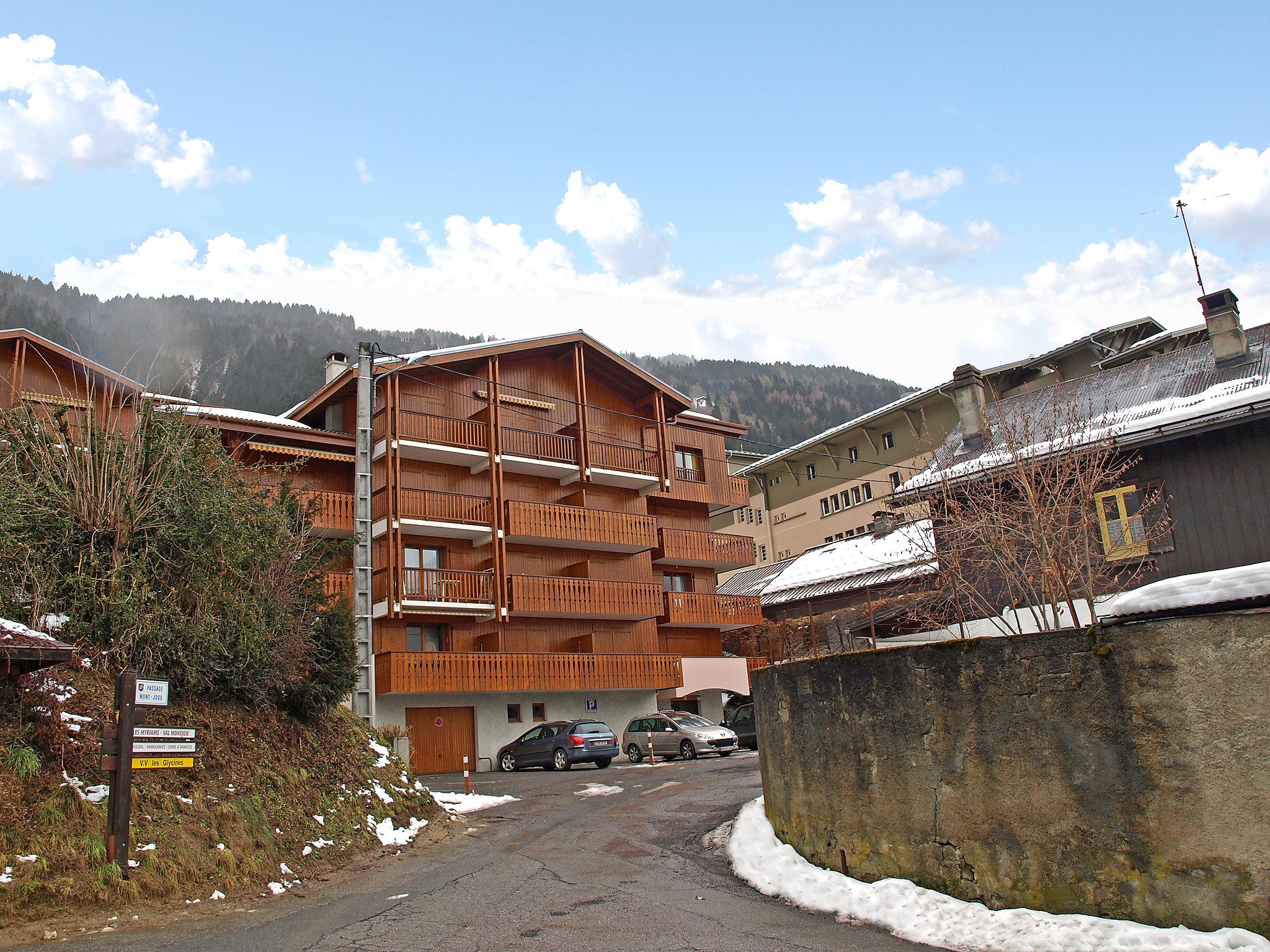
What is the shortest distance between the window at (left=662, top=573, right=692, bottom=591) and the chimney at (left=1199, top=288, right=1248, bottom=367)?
21.6 meters

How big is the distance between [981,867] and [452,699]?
24.8 metres

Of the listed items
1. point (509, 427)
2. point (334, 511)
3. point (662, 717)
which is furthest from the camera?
point (509, 427)

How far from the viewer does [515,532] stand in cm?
3266

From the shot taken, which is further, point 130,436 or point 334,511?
point 334,511

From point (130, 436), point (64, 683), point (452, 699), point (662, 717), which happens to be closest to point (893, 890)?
point (64, 683)

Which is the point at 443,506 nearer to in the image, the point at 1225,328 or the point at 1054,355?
the point at 1225,328

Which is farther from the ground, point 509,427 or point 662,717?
point 509,427

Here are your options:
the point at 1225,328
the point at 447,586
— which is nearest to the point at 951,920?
the point at 1225,328

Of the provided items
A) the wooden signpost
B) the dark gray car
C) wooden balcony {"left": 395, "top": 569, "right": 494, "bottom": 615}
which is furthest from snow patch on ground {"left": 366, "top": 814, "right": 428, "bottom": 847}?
wooden balcony {"left": 395, "top": 569, "right": 494, "bottom": 615}

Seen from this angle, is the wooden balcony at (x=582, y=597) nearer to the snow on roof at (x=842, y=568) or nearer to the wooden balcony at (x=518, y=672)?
the wooden balcony at (x=518, y=672)

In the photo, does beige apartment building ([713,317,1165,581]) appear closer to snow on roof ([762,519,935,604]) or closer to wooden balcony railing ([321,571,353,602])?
snow on roof ([762,519,935,604])

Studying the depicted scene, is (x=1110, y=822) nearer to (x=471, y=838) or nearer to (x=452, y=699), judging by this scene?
(x=471, y=838)

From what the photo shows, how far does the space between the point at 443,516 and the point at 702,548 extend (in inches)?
423

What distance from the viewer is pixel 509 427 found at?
3409 cm
